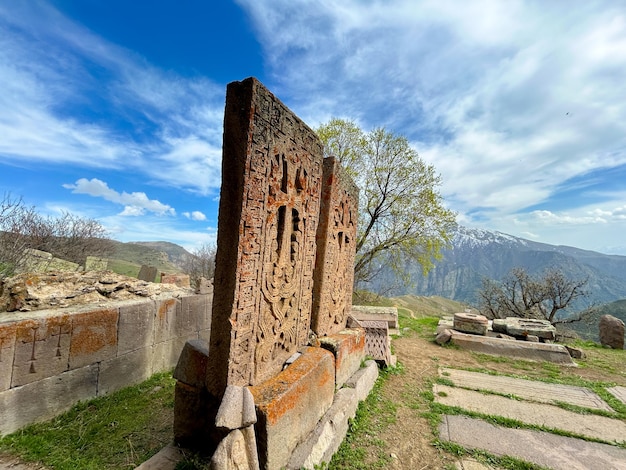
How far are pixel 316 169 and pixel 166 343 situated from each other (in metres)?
3.74

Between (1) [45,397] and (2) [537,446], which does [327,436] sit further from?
(1) [45,397]

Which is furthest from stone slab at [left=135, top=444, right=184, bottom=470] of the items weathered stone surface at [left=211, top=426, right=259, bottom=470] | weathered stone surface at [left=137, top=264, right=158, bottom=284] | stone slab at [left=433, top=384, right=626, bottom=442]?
weathered stone surface at [left=137, top=264, right=158, bottom=284]

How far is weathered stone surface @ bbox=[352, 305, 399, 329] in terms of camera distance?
8.84 meters

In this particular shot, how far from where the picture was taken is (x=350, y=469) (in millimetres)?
2539

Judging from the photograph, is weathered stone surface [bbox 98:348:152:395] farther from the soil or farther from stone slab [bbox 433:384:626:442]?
stone slab [bbox 433:384:626:442]

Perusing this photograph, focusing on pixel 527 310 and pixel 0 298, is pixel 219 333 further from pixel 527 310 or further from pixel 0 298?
pixel 527 310

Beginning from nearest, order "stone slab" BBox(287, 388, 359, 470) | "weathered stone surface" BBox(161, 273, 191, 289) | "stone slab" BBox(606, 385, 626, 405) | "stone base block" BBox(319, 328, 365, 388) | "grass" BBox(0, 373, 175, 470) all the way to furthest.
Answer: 1. "stone slab" BBox(287, 388, 359, 470)
2. "grass" BBox(0, 373, 175, 470)
3. "stone base block" BBox(319, 328, 365, 388)
4. "stone slab" BBox(606, 385, 626, 405)
5. "weathered stone surface" BBox(161, 273, 191, 289)

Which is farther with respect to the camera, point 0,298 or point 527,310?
point 527,310

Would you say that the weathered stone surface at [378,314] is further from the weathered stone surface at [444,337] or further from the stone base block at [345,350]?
the stone base block at [345,350]

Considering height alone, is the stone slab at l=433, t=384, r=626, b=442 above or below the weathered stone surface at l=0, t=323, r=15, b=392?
below

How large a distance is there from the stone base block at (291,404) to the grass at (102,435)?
1327 millimetres

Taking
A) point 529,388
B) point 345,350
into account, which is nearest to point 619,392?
point 529,388

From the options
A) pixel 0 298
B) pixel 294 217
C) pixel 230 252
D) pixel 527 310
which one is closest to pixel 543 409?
pixel 294 217

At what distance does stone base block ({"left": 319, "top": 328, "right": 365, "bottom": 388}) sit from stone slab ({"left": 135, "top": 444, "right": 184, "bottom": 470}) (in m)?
1.76
